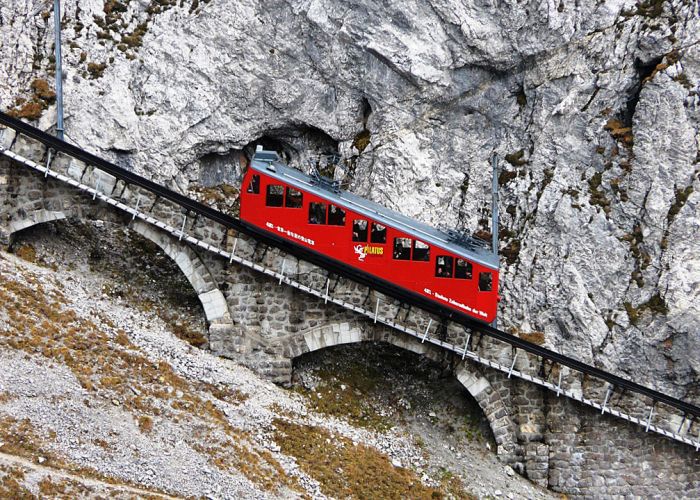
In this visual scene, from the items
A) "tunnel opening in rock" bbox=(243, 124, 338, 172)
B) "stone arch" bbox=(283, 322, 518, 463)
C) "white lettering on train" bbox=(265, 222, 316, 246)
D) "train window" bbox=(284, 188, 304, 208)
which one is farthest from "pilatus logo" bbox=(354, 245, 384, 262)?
"tunnel opening in rock" bbox=(243, 124, 338, 172)

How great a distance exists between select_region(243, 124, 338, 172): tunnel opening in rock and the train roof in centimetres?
604

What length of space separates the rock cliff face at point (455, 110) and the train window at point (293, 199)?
643 centimetres

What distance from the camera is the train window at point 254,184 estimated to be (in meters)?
27.5

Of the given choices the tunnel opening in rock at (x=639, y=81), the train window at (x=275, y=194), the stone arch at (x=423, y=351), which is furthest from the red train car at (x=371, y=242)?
the tunnel opening in rock at (x=639, y=81)

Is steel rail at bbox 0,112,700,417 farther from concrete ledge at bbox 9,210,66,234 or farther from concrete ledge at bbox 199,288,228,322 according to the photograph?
concrete ledge at bbox 199,288,228,322

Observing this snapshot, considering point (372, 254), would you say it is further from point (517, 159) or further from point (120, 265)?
point (120, 265)

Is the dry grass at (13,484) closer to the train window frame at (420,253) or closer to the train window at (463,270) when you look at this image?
the train window frame at (420,253)

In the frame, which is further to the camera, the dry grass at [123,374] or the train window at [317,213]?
the train window at [317,213]

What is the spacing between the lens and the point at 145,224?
2819cm

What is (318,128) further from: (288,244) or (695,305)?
(695,305)

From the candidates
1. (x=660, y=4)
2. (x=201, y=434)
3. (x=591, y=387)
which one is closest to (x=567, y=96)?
(x=660, y=4)

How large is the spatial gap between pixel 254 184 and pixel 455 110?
36.4ft

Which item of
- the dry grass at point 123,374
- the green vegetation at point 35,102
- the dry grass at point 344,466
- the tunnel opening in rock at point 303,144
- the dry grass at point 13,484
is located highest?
the tunnel opening in rock at point 303,144

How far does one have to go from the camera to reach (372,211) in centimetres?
2756
